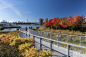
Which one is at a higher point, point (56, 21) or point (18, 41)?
point (56, 21)

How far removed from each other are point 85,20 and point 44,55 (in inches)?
1172

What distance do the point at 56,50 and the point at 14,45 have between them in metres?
5.00

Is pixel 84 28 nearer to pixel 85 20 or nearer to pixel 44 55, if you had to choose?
pixel 85 20

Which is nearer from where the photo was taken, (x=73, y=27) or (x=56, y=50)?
(x=56, y=50)

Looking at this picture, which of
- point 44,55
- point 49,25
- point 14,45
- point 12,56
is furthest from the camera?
point 49,25

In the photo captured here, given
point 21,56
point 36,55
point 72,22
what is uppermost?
point 72,22

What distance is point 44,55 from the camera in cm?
488

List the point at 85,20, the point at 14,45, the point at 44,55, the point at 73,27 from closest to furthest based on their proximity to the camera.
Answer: the point at 44,55 → the point at 14,45 → the point at 73,27 → the point at 85,20

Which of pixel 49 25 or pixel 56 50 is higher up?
pixel 49 25

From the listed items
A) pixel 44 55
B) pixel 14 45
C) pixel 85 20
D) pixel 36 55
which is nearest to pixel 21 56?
pixel 36 55

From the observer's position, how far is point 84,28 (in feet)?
82.2

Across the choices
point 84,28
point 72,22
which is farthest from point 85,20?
point 72,22

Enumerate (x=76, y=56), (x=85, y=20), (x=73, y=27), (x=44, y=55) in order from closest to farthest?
(x=44, y=55), (x=76, y=56), (x=73, y=27), (x=85, y=20)

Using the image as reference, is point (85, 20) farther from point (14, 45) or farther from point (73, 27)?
point (14, 45)
